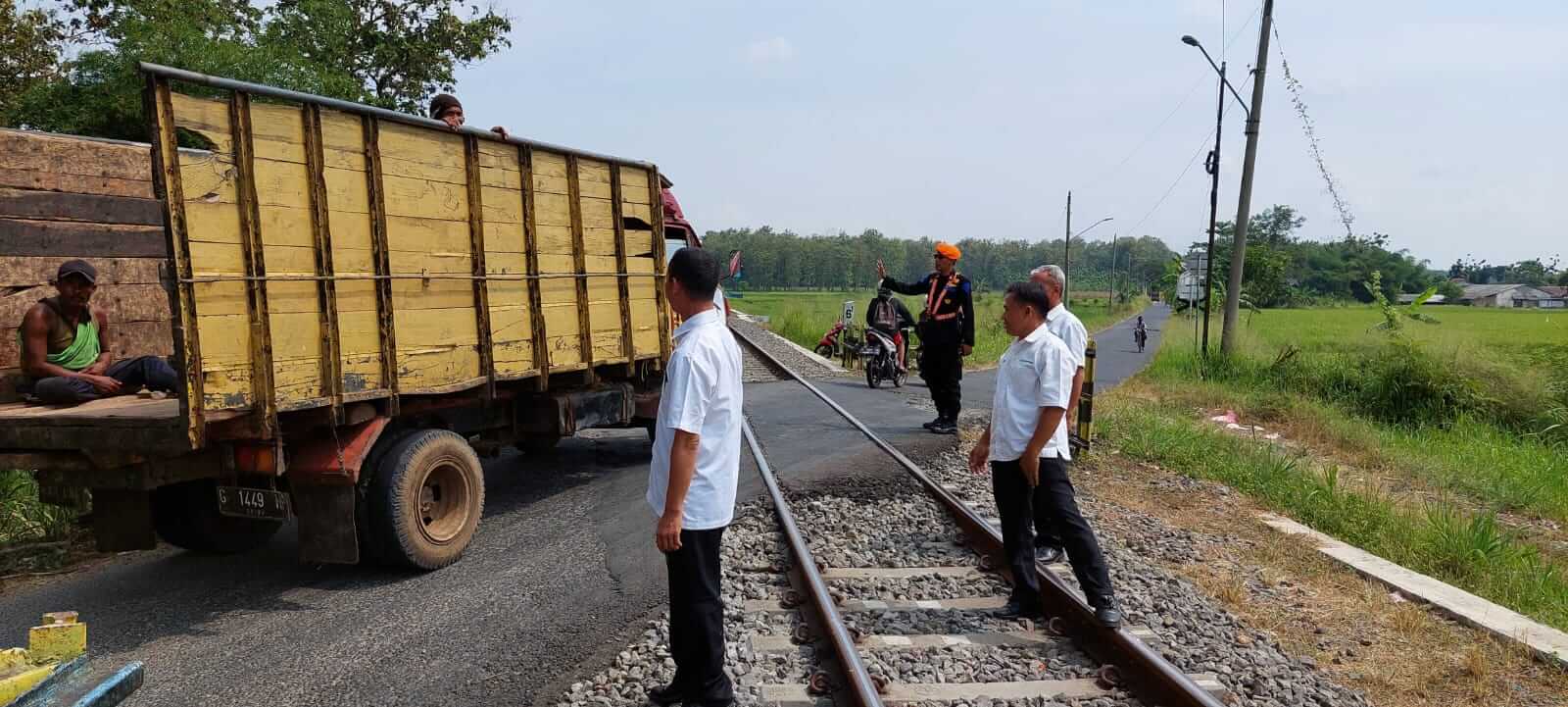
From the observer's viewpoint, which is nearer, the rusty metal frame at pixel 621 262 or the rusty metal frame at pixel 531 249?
the rusty metal frame at pixel 531 249

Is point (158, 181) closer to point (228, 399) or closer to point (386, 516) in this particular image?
point (228, 399)

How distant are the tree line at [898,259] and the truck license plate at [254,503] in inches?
4201

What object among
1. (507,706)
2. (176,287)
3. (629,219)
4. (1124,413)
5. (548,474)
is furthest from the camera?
(1124,413)

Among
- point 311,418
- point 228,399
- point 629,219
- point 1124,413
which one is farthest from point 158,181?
point 1124,413

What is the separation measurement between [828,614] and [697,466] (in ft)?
4.64

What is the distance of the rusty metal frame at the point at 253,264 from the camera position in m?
4.42

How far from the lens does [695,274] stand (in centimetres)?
336

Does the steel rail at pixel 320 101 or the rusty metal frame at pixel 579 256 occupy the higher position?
the steel rail at pixel 320 101

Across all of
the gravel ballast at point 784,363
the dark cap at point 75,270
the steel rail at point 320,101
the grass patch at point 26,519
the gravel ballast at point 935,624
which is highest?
the steel rail at point 320,101

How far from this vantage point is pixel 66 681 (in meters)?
2.84

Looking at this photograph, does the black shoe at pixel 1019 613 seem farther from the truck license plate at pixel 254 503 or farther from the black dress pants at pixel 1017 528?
the truck license plate at pixel 254 503

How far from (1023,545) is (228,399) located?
379cm

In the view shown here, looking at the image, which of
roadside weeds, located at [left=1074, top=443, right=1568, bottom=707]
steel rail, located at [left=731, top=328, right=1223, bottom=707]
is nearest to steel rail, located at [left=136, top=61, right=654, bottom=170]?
steel rail, located at [left=731, top=328, right=1223, bottom=707]

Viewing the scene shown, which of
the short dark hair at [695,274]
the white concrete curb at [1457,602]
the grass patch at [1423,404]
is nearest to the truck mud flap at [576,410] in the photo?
the short dark hair at [695,274]
